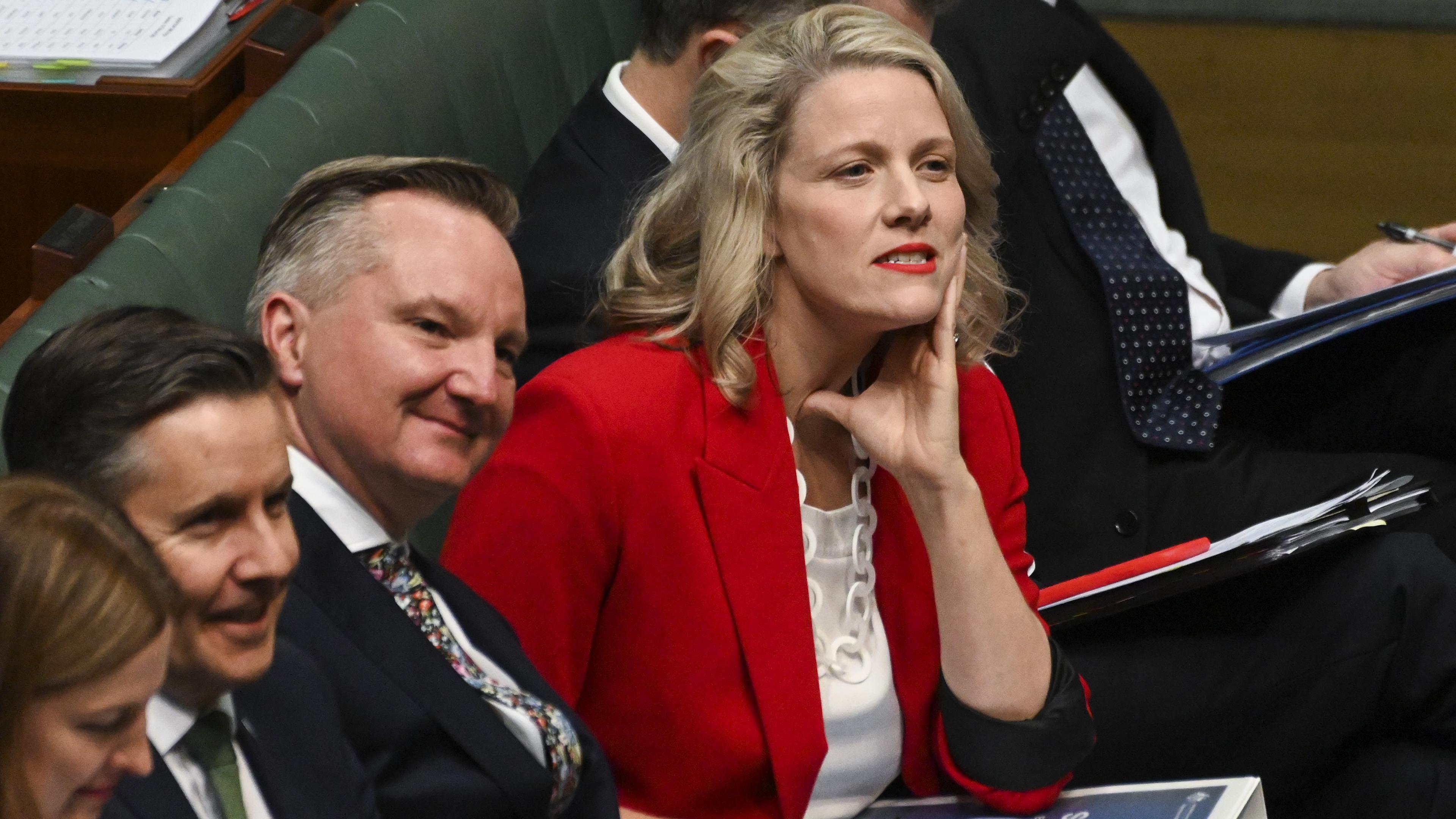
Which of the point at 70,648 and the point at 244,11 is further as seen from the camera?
the point at 244,11

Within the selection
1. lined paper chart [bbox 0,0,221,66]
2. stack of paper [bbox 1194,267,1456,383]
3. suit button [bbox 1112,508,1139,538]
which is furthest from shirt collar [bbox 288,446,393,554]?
stack of paper [bbox 1194,267,1456,383]

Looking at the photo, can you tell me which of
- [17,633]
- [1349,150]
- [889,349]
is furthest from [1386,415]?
[17,633]

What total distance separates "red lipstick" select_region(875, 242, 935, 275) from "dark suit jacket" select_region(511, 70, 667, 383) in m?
0.34

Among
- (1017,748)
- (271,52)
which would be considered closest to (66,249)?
(271,52)

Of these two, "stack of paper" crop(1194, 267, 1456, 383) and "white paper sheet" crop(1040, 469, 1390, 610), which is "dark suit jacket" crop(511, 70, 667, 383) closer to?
"white paper sheet" crop(1040, 469, 1390, 610)

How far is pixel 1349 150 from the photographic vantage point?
3.66 metres

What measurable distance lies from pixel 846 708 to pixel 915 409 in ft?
0.95

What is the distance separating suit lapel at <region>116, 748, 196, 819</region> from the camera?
84 cm

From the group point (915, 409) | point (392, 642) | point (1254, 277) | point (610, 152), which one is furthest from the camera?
point (1254, 277)

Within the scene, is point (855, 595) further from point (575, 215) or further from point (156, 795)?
point (156, 795)

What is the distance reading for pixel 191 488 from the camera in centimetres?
88

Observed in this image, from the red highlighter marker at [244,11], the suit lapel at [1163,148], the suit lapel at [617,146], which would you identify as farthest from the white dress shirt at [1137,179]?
the red highlighter marker at [244,11]

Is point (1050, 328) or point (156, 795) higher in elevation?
point (156, 795)

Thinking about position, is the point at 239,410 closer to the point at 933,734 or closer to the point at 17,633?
the point at 17,633
